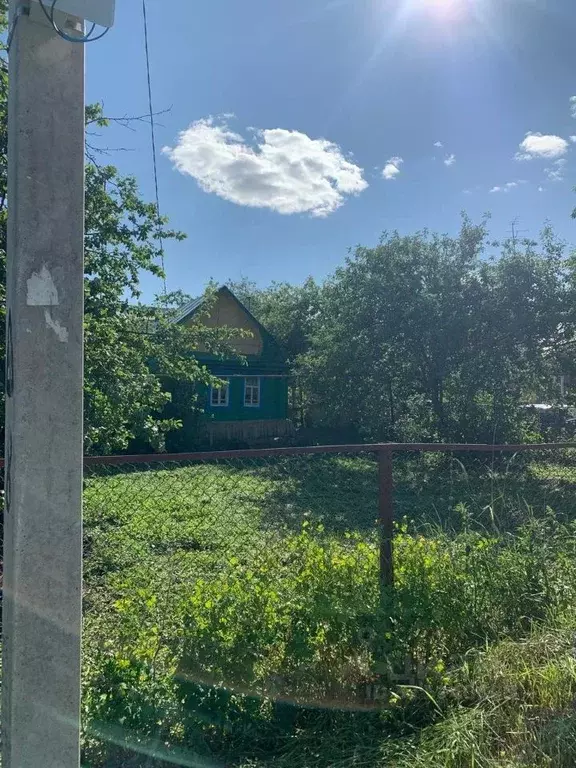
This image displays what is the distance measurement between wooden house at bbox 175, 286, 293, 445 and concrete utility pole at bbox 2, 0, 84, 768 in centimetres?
1583

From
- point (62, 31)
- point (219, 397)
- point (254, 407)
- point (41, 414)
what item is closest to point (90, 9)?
point (62, 31)

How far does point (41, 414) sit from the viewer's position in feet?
5.44

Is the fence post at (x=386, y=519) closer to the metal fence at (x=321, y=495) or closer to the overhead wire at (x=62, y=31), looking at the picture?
the metal fence at (x=321, y=495)

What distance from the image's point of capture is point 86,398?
5.62 m

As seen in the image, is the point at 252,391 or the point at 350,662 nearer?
the point at 350,662

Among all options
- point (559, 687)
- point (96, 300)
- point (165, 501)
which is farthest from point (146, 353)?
point (559, 687)

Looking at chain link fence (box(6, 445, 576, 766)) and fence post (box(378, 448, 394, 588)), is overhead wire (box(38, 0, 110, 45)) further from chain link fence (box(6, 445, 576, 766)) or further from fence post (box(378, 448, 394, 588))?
fence post (box(378, 448, 394, 588))

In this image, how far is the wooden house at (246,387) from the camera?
1838 cm

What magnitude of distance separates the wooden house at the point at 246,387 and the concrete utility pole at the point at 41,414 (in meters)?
15.8

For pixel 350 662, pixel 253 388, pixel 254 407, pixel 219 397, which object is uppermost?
pixel 253 388

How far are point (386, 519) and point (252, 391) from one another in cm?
1717

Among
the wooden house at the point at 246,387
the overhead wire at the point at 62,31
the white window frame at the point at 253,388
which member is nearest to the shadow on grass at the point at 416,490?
the overhead wire at the point at 62,31

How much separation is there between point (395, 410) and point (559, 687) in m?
11.8

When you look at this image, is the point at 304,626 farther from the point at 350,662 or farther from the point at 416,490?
the point at 416,490
